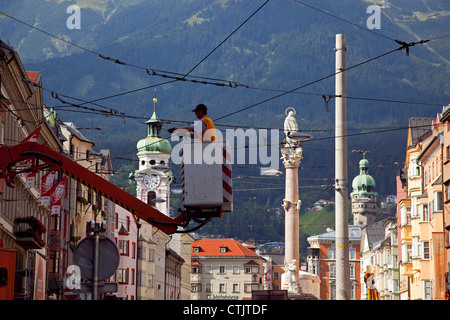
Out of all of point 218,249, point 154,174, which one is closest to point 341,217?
point 154,174

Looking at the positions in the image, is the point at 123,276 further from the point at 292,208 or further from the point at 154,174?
the point at 154,174

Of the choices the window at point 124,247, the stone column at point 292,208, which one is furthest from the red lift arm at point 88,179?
the window at point 124,247

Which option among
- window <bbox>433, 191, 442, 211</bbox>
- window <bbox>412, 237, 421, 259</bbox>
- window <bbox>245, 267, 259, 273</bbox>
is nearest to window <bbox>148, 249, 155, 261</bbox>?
window <bbox>412, 237, 421, 259</bbox>

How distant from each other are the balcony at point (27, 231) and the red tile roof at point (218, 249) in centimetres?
14147

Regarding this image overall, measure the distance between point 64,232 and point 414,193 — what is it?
2598 centimetres

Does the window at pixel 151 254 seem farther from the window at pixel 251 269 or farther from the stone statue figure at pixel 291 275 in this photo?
the window at pixel 251 269

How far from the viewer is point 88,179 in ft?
49.7

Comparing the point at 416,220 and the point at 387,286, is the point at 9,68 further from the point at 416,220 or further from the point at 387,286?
the point at 387,286

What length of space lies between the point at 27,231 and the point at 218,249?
14516 centimetres

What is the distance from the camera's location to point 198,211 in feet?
42.9

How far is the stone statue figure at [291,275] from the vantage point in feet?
197

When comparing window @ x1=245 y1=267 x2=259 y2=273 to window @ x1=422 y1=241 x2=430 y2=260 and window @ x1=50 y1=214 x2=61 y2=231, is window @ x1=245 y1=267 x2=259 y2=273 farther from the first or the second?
window @ x1=50 y1=214 x2=61 y2=231
